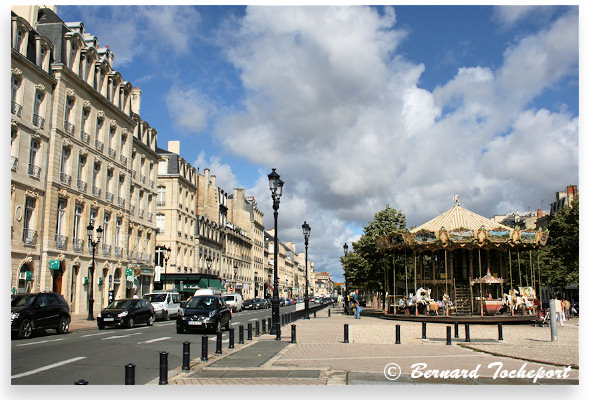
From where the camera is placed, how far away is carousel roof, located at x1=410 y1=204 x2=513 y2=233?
33.2 m

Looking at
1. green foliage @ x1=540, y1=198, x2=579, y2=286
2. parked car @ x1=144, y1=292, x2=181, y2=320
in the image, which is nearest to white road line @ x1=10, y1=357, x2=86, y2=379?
parked car @ x1=144, y1=292, x2=181, y2=320

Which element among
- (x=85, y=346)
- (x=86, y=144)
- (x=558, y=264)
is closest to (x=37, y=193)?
(x=86, y=144)

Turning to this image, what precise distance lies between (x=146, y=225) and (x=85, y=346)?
1345 inches

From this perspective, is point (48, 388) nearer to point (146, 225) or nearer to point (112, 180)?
point (112, 180)

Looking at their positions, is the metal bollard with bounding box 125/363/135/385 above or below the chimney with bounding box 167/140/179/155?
below

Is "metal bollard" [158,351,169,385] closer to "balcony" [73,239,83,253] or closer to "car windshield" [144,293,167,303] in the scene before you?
"car windshield" [144,293,167,303]

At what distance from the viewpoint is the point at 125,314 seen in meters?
24.5

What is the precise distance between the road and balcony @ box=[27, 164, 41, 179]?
512 inches

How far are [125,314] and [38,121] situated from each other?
13514 mm

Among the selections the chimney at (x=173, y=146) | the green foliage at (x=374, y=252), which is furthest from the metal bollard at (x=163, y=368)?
the chimney at (x=173, y=146)

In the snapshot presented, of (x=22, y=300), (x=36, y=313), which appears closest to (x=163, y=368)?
(x=36, y=313)

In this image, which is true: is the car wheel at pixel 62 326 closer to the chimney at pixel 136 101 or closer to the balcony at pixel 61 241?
the balcony at pixel 61 241

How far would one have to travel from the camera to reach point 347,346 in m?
16.5

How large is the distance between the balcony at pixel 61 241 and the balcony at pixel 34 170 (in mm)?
4124
